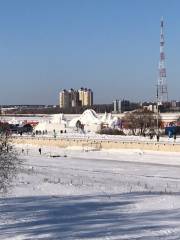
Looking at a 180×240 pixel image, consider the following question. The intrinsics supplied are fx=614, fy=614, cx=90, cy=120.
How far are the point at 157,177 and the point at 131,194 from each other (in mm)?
11365

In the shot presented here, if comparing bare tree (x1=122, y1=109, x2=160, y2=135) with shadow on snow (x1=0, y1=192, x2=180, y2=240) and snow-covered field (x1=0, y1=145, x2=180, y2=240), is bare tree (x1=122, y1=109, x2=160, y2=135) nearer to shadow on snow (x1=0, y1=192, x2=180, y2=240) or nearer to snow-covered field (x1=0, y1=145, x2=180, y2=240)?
snow-covered field (x1=0, y1=145, x2=180, y2=240)

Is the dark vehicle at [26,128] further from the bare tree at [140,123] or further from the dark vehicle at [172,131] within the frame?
the dark vehicle at [172,131]

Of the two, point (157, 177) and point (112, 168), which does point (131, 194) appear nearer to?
point (157, 177)

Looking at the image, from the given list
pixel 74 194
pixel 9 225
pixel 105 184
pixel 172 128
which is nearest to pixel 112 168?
pixel 105 184

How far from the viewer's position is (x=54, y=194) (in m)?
32.9

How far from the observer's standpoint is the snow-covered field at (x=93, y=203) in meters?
22.0

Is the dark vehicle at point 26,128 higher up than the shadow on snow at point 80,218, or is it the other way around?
the dark vehicle at point 26,128

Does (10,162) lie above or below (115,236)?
above

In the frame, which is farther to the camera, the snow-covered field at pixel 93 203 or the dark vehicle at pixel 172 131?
the dark vehicle at pixel 172 131

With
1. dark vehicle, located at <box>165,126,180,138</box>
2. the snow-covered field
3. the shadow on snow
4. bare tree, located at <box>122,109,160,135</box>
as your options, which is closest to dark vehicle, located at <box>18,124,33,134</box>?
bare tree, located at <box>122,109,160,135</box>

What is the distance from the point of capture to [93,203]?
29.5m

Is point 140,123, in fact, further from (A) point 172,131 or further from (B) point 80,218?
(B) point 80,218

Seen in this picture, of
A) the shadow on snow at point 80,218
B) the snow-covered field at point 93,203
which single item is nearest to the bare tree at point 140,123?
the snow-covered field at point 93,203

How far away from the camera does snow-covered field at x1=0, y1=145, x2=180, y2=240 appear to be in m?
22.0
